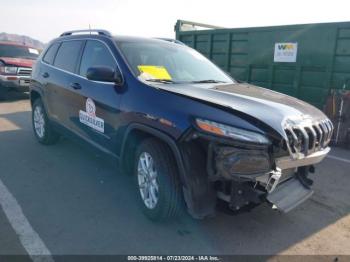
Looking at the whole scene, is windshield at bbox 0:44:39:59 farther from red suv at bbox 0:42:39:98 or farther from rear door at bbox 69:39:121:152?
rear door at bbox 69:39:121:152

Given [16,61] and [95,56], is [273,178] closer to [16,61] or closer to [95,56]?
[95,56]

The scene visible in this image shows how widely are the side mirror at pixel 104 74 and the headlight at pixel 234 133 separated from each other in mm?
1315

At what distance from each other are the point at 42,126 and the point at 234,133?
13.8 ft

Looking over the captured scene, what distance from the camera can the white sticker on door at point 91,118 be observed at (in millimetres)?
3981

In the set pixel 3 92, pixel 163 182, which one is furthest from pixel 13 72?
pixel 163 182

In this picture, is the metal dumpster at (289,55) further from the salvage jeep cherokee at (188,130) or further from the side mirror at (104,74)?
the side mirror at (104,74)

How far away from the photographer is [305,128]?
300cm

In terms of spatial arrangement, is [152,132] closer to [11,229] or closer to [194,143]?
[194,143]

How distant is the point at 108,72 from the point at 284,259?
2.43 meters

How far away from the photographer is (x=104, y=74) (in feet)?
11.7

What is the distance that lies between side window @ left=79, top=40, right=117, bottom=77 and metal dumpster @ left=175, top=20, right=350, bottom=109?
4.38m

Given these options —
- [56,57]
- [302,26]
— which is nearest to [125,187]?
[56,57]

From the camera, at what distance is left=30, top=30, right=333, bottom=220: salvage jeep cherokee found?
270cm

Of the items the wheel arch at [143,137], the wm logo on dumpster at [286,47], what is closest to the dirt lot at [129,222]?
the wheel arch at [143,137]
